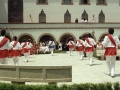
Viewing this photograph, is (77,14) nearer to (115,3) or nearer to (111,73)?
(115,3)

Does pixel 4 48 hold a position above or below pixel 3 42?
below

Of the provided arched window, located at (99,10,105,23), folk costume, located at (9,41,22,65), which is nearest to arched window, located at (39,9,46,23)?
arched window, located at (99,10,105,23)

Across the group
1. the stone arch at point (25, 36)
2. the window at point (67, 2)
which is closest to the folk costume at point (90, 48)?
the stone arch at point (25, 36)

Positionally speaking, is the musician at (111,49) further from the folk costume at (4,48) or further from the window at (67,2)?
the window at (67,2)

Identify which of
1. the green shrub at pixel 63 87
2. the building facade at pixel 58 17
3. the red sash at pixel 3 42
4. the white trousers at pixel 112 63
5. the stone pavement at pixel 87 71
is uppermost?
the building facade at pixel 58 17

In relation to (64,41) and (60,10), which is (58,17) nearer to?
(60,10)

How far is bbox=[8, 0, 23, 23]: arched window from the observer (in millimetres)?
51500

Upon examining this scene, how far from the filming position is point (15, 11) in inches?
2039

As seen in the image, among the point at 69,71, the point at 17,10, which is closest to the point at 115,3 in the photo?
the point at 17,10

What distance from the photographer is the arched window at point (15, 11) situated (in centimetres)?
5150

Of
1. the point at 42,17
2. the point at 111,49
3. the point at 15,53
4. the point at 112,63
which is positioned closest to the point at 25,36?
the point at 42,17

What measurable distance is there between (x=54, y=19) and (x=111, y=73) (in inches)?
1526

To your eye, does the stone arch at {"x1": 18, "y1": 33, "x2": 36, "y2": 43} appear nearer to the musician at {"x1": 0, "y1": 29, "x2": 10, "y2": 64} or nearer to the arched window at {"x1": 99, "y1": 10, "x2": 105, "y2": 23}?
the arched window at {"x1": 99, "y1": 10, "x2": 105, "y2": 23}

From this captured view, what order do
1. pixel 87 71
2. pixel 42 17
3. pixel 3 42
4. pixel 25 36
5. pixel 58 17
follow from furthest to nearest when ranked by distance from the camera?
pixel 58 17 < pixel 42 17 < pixel 25 36 < pixel 87 71 < pixel 3 42
